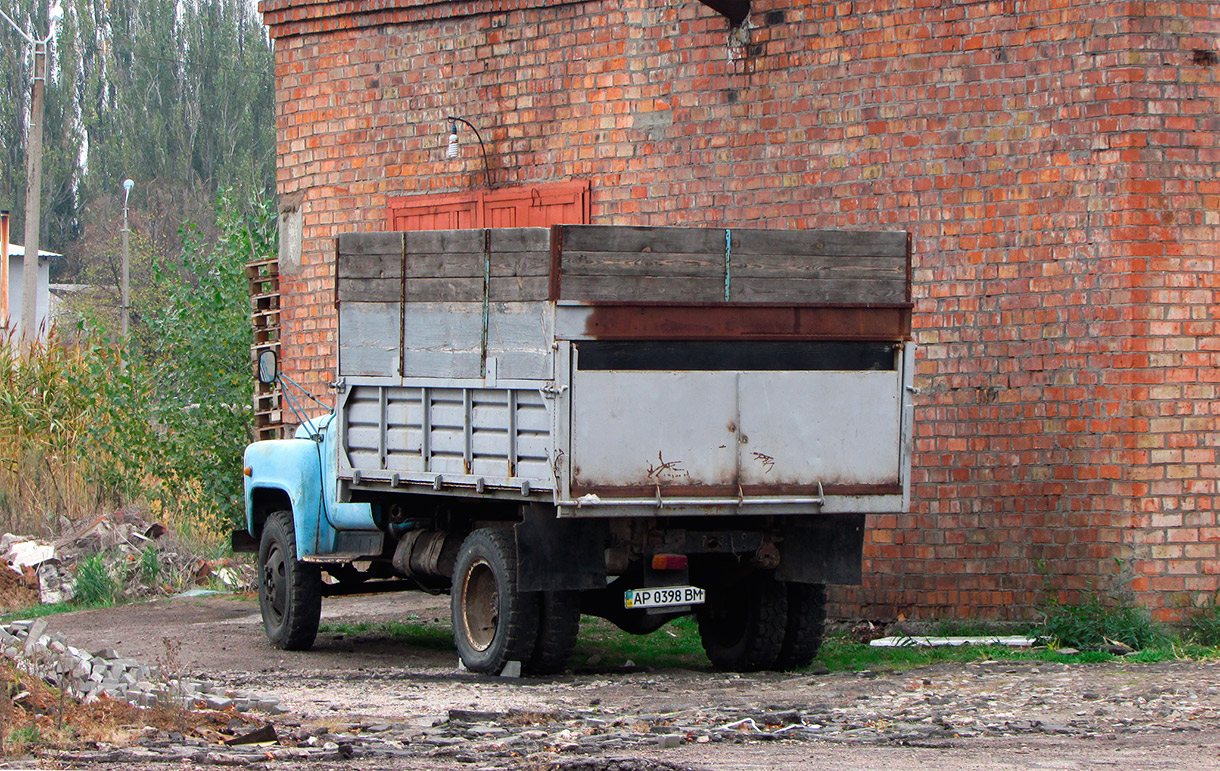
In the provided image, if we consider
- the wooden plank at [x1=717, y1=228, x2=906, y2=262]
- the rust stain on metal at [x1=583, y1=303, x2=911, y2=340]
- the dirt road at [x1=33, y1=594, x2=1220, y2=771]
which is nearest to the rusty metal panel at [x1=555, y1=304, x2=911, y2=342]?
the rust stain on metal at [x1=583, y1=303, x2=911, y2=340]

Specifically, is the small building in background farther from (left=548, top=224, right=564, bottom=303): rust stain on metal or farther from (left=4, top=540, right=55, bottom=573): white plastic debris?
(left=548, top=224, right=564, bottom=303): rust stain on metal

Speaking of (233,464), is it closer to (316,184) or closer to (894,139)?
(316,184)

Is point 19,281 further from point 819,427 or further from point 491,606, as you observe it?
point 819,427

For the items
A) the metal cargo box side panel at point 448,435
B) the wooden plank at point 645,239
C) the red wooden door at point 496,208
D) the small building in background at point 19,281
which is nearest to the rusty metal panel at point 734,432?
the metal cargo box side panel at point 448,435

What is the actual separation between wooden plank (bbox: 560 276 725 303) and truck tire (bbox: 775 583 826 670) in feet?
6.46

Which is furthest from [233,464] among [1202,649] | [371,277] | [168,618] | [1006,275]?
[1202,649]

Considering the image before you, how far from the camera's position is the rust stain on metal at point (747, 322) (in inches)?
332

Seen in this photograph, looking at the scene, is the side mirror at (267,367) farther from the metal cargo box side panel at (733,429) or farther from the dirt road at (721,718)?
the metal cargo box side panel at (733,429)

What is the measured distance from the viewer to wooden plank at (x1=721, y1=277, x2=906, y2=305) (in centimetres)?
873

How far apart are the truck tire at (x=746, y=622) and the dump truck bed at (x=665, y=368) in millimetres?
936

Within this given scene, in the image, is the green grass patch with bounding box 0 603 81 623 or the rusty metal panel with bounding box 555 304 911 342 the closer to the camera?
the rusty metal panel with bounding box 555 304 911 342

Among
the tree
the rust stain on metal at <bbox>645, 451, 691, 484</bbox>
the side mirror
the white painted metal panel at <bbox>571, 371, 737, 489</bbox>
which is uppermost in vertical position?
the tree

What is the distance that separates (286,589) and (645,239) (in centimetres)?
405

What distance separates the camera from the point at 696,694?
8.45 metres
